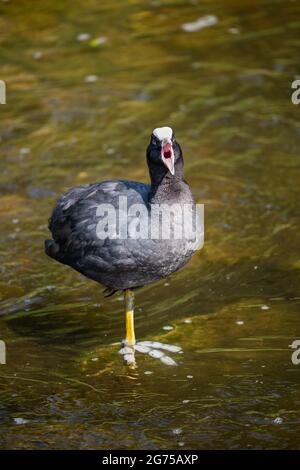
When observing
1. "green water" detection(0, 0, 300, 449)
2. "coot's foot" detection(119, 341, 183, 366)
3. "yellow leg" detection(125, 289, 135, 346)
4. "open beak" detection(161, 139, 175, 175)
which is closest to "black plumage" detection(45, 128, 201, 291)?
"open beak" detection(161, 139, 175, 175)

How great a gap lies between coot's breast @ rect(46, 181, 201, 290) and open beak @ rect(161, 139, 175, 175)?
1.10 ft

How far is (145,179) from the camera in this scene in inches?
334

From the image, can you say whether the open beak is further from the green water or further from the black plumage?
the green water

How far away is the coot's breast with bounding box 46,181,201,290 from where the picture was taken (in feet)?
18.8

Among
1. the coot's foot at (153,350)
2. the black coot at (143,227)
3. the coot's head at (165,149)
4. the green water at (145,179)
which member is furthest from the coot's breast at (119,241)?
the green water at (145,179)

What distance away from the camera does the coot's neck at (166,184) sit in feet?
18.9

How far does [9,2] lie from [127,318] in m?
7.32

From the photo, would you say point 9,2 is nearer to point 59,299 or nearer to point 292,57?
point 292,57

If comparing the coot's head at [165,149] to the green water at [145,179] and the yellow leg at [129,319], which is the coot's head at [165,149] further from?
the green water at [145,179]

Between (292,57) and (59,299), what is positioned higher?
(292,57)

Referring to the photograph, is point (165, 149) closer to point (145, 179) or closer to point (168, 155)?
point (168, 155)

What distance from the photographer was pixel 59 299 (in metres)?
6.96

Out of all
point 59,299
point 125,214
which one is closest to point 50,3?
point 59,299

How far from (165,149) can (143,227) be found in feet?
1.65
